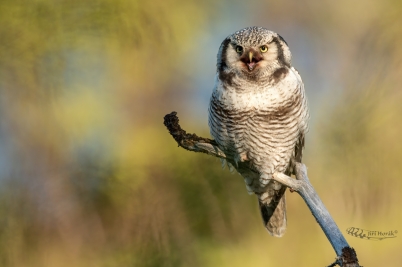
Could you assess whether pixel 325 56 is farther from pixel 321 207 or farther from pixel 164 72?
pixel 321 207

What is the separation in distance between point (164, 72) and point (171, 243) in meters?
1.59

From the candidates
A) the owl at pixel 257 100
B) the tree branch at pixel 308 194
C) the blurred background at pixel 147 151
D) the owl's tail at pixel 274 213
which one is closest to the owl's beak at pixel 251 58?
the owl at pixel 257 100

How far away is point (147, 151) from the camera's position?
354 centimetres

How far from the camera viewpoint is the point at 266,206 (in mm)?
3037

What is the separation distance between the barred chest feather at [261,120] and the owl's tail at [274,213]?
0.35 metres

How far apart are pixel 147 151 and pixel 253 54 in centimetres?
151

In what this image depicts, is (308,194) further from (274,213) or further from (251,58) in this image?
(274,213)

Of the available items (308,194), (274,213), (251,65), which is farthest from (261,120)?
(274,213)

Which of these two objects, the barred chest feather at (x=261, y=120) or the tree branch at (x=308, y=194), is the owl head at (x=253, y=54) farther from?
the tree branch at (x=308, y=194)

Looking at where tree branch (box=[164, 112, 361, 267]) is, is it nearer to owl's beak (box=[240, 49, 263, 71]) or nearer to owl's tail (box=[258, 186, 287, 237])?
owl's beak (box=[240, 49, 263, 71])

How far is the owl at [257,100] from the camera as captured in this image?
7.55ft

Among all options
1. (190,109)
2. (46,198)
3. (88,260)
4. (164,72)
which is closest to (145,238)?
(88,260)

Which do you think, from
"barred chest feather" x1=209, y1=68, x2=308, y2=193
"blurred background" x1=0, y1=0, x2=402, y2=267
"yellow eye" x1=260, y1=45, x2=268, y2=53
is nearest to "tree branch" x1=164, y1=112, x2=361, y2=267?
"barred chest feather" x1=209, y1=68, x2=308, y2=193

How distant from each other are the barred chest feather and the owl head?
0.06 metres
